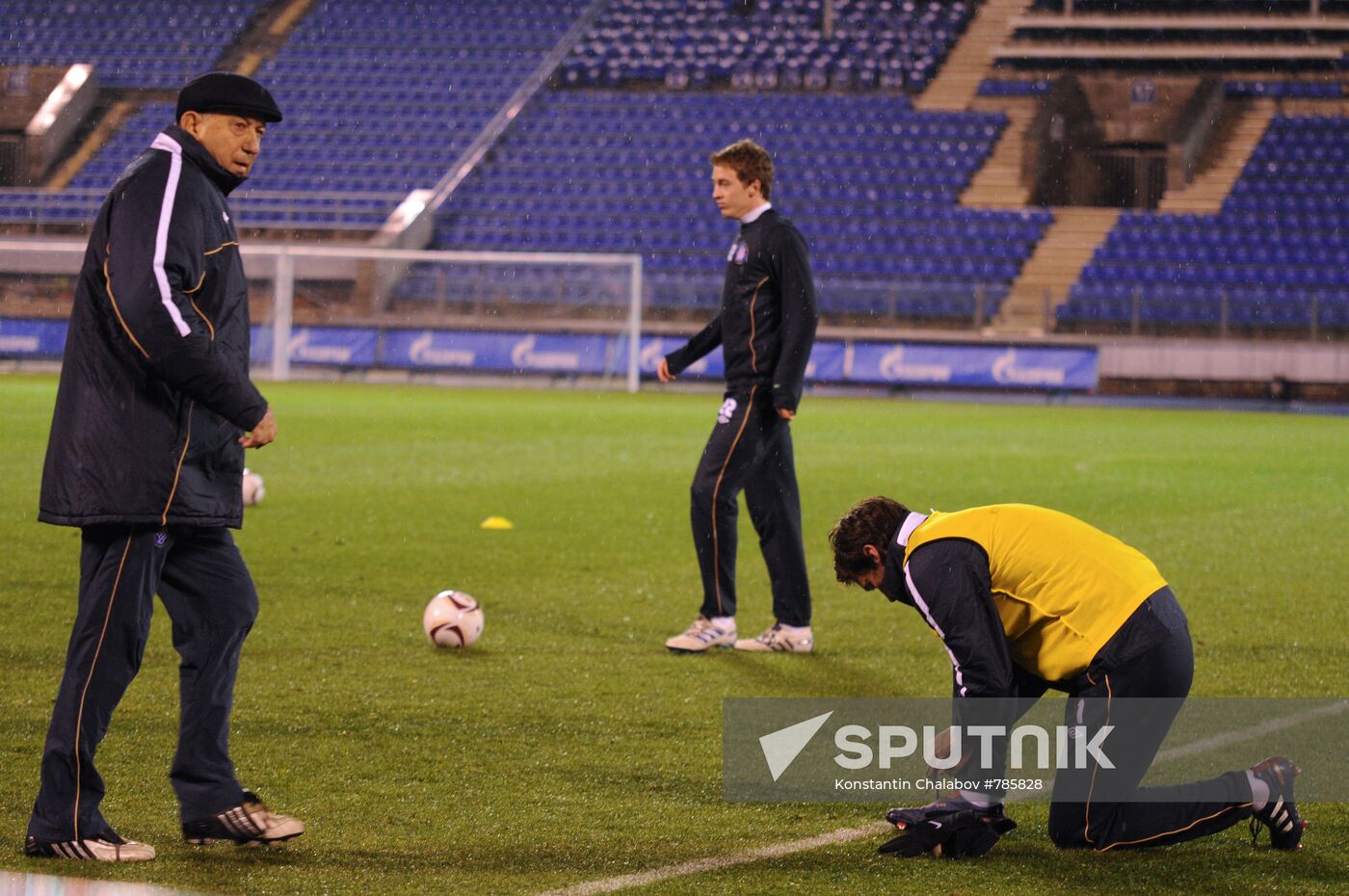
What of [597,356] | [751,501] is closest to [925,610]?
[751,501]

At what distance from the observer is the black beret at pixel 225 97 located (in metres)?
3.88

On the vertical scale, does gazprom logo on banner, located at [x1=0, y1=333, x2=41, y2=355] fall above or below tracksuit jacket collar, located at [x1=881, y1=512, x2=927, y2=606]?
below

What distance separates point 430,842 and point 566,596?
4101 millimetres

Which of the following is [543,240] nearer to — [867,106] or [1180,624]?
[867,106]

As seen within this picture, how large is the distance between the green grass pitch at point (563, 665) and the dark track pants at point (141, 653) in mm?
147

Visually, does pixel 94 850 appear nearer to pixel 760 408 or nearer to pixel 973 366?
pixel 760 408

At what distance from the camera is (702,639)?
267 inches

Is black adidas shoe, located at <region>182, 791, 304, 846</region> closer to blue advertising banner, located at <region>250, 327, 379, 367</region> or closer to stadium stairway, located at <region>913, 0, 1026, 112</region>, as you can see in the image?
blue advertising banner, located at <region>250, 327, 379, 367</region>

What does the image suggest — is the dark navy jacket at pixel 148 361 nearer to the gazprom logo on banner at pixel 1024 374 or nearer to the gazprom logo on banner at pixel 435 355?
the gazprom logo on banner at pixel 1024 374

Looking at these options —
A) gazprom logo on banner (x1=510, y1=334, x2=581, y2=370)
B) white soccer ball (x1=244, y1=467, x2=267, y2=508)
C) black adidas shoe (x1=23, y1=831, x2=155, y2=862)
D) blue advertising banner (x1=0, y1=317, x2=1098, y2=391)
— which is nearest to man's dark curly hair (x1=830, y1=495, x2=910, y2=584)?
black adidas shoe (x1=23, y1=831, x2=155, y2=862)

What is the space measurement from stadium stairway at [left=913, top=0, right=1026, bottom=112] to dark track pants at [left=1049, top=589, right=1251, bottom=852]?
3119 cm

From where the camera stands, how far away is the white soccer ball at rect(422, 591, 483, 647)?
22.0 ft

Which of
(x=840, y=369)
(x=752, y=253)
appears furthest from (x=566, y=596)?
(x=840, y=369)

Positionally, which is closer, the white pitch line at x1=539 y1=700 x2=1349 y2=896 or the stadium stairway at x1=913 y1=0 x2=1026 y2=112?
the white pitch line at x1=539 y1=700 x2=1349 y2=896
